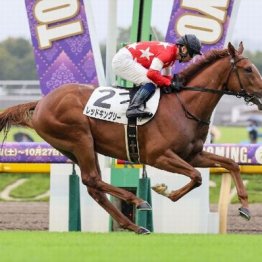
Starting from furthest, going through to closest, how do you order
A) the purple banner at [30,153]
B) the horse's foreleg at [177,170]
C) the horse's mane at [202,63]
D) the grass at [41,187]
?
the grass at [41,187] < the purple banner at [30,153] < the horse's mane at [202,63] < the horse's foreleg at [177,170]

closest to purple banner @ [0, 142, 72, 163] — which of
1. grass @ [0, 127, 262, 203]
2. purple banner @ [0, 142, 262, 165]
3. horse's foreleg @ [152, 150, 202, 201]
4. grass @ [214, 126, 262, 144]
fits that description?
purple banner @ [0, 142, 262, 165]

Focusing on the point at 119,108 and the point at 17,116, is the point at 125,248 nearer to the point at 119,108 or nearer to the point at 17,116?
the point at 119,108

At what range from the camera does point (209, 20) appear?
37.4ft

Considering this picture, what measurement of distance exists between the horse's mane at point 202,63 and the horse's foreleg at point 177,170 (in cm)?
73

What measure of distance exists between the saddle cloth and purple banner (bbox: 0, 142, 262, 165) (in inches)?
64.1

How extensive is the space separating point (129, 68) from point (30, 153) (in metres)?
2.12

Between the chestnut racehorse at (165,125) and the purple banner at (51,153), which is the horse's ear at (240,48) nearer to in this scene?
the chestnut racehorse at (165,125)

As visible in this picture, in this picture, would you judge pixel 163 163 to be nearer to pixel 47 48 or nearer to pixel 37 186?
pixel 47 48

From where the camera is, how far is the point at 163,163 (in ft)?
31.5

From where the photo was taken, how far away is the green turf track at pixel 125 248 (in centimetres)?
728

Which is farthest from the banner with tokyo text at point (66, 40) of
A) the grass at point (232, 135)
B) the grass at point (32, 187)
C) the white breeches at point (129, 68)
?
the grass at point (232, 135)

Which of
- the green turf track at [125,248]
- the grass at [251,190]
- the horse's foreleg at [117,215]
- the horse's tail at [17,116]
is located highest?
the horse's tail at [17,116]

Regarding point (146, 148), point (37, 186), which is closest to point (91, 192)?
point (146, 148)

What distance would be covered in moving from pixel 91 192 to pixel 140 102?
0.90 m
